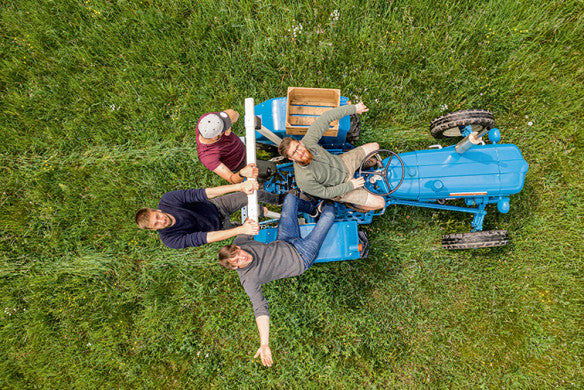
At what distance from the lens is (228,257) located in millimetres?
3316

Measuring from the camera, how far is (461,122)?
462 cm

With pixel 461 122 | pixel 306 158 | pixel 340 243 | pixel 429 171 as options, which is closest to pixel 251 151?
pixel 306 158

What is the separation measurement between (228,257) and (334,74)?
172 inches

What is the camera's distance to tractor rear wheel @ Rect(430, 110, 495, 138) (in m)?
4.58

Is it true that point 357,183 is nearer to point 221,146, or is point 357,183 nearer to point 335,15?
point 221,146

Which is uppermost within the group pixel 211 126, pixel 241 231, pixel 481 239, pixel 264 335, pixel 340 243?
pixel 211 126

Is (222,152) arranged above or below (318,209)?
above

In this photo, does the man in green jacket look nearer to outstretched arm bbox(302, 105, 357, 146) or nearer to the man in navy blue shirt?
outstretched arm bbox(302, 105, 357, 146)

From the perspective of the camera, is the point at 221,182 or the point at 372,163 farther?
the point at 221,182

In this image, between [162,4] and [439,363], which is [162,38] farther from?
[439,363]

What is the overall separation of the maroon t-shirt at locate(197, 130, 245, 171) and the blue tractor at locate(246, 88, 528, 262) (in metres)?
0.52

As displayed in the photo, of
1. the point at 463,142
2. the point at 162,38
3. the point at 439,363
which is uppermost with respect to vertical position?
the point at 162,38

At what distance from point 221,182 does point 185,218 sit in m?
1.91


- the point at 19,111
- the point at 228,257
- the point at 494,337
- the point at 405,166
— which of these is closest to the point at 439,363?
the point at 494,337
